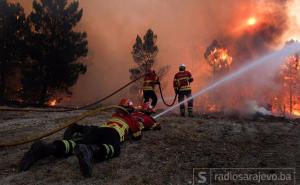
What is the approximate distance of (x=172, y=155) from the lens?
7.78 metres

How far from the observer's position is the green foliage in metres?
26.0

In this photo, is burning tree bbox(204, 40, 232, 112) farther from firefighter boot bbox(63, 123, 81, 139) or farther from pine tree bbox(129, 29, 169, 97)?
firefighter boot bbox(63, 123, 81, 139)

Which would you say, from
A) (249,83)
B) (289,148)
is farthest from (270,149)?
(249,83)

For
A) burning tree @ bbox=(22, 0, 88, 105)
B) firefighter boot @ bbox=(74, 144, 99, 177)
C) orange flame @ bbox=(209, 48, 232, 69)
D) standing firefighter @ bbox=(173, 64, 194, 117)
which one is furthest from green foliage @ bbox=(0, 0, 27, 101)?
orange flame @ bbox=(209, 48, 232, 69)

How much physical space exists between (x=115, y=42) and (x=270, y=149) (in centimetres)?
4723

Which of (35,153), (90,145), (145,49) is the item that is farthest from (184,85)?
(145,49)

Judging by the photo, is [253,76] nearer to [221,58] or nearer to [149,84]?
[221,58]

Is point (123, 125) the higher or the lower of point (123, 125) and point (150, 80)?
the lower

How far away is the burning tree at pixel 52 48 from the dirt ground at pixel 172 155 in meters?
15.4

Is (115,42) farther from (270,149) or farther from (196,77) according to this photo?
(270,149)

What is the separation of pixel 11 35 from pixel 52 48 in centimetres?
308

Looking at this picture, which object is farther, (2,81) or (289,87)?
(289,87)

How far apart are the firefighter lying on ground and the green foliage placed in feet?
65.3

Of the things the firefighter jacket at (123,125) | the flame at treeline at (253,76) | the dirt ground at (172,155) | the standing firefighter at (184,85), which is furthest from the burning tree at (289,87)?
the firefighter jacket at (123,125)
